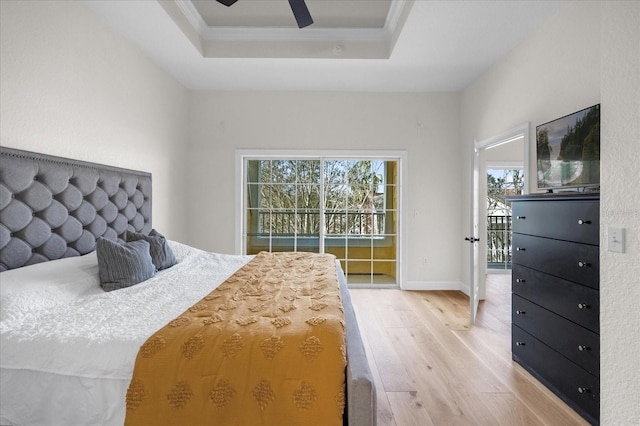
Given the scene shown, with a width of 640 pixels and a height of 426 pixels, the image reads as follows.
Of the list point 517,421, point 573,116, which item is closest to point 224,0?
point 573,116

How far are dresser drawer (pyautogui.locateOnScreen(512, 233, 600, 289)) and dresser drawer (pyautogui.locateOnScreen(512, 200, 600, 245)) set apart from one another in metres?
0.04

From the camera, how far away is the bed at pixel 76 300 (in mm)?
1170

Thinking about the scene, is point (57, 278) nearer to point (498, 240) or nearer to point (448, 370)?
point (448, 370)

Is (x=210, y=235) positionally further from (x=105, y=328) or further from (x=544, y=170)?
(x=544, y=170)

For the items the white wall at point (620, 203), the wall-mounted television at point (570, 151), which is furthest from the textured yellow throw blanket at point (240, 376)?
the wall-mounted television at point (570, 151)

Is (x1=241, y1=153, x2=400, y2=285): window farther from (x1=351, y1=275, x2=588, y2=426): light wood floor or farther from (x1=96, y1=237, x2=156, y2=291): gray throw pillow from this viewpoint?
(x1=96, y1=237, x2=156, y2=291): gray throw pillow

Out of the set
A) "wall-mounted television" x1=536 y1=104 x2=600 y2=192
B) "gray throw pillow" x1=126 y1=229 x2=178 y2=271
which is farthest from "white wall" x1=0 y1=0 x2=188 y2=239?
"wall-mounted television" x1=536 y1=104 x2=600 y2=192

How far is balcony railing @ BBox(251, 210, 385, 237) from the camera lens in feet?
15.3

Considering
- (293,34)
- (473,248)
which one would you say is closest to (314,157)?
(293,34)

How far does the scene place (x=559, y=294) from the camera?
2074 mm

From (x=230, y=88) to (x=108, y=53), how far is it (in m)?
1.69

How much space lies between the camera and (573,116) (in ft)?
7.77

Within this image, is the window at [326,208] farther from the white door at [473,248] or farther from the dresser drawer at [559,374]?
the dresser drawer at [559,374]

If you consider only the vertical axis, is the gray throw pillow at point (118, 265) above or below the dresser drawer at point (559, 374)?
above
